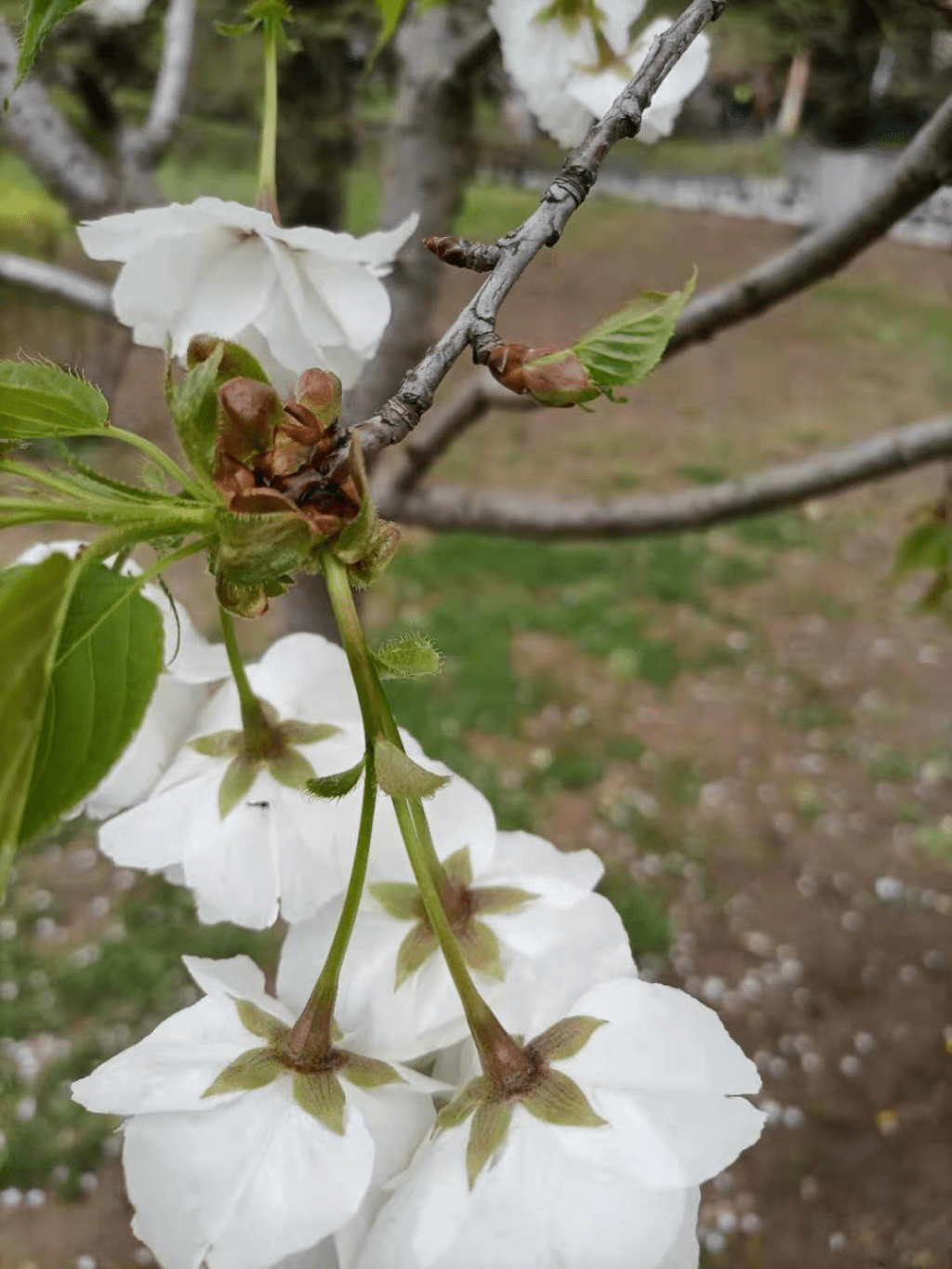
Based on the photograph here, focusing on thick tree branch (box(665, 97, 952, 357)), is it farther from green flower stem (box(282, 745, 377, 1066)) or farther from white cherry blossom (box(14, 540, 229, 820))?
green flower stem (box(282, 745, 377, 1066))

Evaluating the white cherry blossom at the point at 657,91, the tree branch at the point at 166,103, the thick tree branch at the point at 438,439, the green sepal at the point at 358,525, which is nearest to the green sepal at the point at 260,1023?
the green sepal at the point at 358,525

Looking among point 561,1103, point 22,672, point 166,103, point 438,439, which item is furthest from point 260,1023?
point 166,103

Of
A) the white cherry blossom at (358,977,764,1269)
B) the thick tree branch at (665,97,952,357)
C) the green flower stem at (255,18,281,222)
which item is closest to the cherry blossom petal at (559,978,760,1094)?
the white cherry blossom at (358,977,764,1269)

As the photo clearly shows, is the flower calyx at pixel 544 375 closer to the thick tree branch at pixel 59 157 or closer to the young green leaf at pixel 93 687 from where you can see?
the young green leaf at pixel 93 687

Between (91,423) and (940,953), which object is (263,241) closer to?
(91,423)

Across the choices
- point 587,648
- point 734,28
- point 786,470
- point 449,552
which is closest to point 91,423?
point 786,470

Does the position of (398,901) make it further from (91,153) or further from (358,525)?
(91,153)
